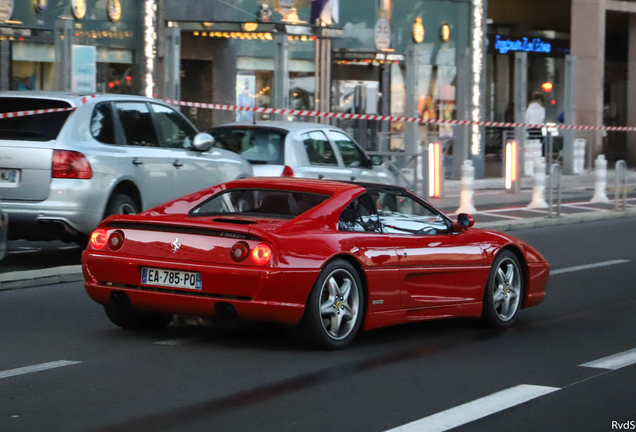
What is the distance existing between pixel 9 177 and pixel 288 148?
4.04 meters

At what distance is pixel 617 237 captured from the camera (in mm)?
17234

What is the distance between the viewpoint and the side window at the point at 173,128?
13.5 metres

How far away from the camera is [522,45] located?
40.0 metres

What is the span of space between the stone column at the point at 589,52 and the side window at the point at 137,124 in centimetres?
2627

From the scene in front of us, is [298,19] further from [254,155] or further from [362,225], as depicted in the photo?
[362,225]

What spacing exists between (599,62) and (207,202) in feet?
101

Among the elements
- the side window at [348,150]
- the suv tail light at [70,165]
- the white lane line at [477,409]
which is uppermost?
the side window at [348,150]

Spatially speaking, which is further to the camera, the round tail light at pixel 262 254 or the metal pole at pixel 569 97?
the metal pole at pixel 569 97

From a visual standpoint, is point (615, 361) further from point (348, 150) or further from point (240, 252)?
point (348, 150)

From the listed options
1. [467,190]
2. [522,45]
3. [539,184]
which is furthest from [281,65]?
[522,45]

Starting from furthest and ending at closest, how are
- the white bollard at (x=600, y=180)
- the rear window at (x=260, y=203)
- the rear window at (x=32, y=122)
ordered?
the white bollard at (x=600, y=180) → the rear window at (x=32, y=122) → the rear window at (x=260, y=203)

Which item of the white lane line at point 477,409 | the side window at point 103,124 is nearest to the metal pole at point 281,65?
the side window at point 103,124

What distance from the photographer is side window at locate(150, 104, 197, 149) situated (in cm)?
1345

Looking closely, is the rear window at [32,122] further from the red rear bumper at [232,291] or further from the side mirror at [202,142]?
the red rear bumper at [232,291]
